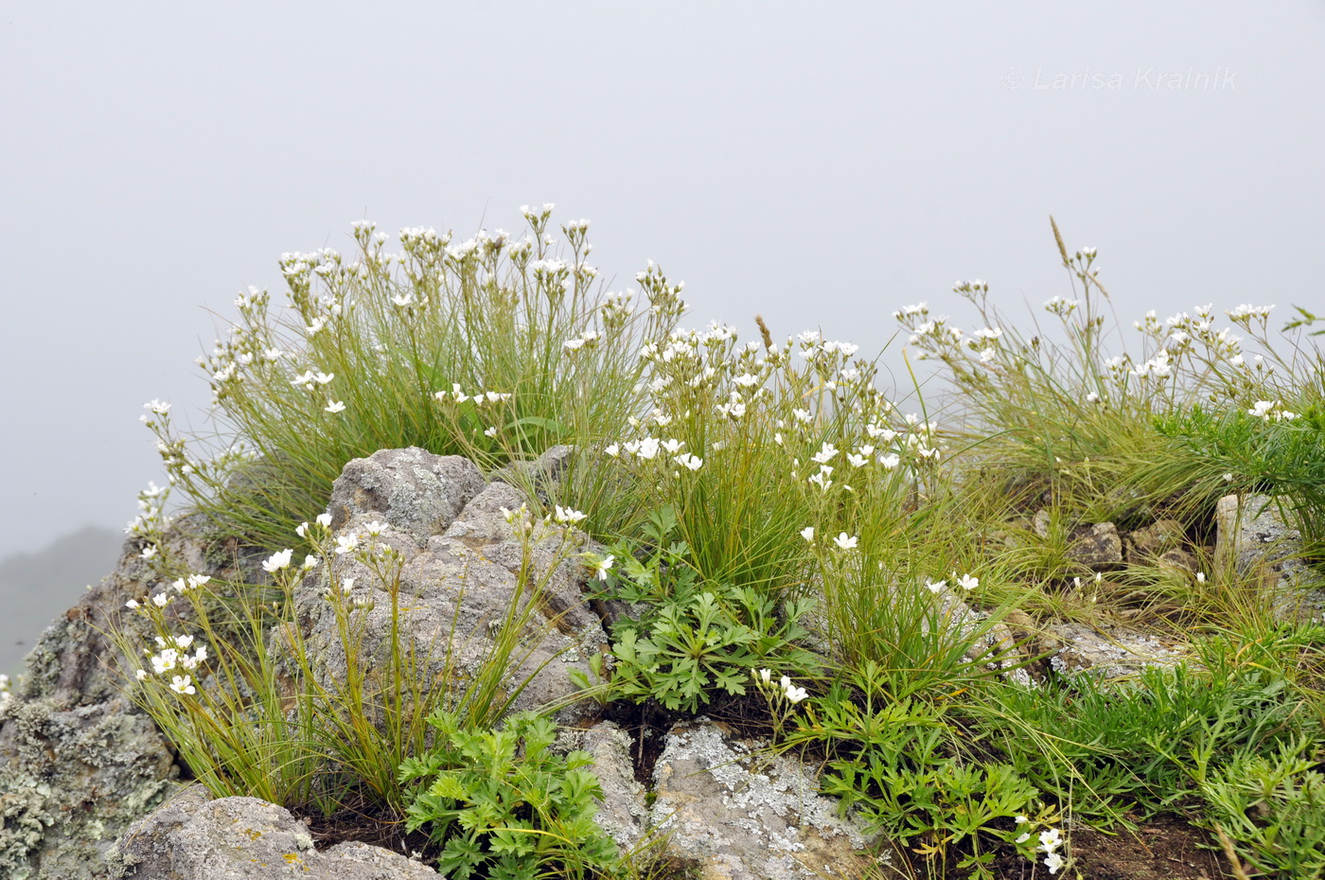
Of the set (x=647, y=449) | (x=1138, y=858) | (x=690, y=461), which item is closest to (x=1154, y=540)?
(x=1138, y=858)

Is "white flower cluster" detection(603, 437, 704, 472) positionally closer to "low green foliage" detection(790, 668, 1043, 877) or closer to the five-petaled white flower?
"low green foliage" detection(790, 668, 1043, 877)

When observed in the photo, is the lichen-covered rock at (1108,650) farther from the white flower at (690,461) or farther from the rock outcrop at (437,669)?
the white flower at (690,461)

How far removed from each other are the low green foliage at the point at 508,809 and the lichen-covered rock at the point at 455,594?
0.25m

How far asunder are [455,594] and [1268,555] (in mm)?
3826

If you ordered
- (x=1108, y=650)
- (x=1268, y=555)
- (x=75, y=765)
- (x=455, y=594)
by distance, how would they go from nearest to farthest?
(x=455, y=594) → (x=1108, y=650) → (x=75, y=765) → (x=1268, y=555)

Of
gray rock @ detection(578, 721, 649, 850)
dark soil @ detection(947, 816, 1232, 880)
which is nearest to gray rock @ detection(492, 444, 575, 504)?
gray rock @ detection(578, 721, 649, 850)

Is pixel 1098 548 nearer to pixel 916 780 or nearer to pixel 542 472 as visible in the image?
pixel 916 780

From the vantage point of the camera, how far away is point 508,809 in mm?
2482

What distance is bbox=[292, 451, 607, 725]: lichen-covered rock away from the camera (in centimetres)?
304

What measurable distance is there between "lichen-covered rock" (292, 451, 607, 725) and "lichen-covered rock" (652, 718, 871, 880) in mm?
435

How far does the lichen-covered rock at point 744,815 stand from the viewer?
266 centimetres

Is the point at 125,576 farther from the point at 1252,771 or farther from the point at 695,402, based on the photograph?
the point at 1252,771

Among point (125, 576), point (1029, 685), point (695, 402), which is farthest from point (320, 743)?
point (125, 576)

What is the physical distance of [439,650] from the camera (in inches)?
123
